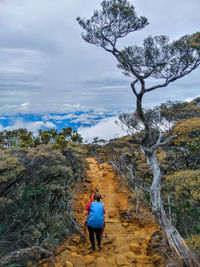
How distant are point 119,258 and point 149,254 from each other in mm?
766

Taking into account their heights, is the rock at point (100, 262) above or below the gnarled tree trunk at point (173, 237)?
below

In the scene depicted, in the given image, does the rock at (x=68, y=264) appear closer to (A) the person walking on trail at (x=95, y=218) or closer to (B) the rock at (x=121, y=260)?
(A) the person walking on trail at (x=95, y=218)

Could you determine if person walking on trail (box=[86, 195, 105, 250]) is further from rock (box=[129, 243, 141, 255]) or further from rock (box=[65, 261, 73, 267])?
rock (box=[129, 243, 141, 255])

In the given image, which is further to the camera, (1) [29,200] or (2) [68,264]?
(1) [29,200]

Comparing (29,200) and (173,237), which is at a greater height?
(29,200)

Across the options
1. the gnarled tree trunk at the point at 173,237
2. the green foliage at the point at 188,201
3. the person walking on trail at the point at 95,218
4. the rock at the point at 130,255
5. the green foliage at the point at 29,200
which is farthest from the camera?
the green foliage at the point at 188,201

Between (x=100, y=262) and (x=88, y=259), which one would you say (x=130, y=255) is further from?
(x=88, y=259)

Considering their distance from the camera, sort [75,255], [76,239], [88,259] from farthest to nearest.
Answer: [76,239]
[75,255]
[88,259]

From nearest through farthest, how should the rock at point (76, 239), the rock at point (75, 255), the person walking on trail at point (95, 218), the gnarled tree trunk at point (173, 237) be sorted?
the gnarled tree trunk at point (173, 237), the rock at point (75, 255), the person walking on trail at point (95, 218), the rock at point (76, 239)

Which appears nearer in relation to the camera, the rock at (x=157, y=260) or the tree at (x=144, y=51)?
the rock at (x=157, y=260)

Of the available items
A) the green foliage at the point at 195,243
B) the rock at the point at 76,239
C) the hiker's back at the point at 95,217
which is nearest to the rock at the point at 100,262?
the hiker's back at the point at 95,217

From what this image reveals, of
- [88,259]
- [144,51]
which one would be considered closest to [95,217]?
[88,259]

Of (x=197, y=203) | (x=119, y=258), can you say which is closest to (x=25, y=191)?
(x=119, y=258)

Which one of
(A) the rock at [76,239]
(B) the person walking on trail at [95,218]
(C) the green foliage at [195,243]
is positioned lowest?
(A) the rock at [76,239]
